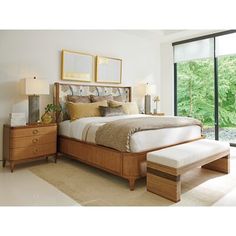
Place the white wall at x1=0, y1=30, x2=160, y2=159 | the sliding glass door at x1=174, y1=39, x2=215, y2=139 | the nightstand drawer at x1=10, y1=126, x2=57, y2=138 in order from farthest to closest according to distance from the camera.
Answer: the sliding glass door at x1=174, y1=39, x2=215, y2=139 → the white wall at x1=0, y1=30, x2=160, y2=159 → the nightstand drawer at x1=10, y1=126, x2=57, y2=138

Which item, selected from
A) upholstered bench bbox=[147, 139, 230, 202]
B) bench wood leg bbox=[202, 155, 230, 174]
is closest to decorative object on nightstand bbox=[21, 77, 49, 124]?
upholstered bench bbox=[147, 139, 230, 202]

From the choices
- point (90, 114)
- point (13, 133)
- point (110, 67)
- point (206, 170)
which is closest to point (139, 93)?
point (110, 67)

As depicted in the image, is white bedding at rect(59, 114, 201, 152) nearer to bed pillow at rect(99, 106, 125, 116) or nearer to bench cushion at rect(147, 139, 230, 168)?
bench cushion at rect(147, 139, 230, 168)

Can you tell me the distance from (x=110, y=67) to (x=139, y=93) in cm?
99

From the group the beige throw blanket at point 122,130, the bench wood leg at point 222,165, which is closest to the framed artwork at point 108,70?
the beige throw blanket at point 122,130

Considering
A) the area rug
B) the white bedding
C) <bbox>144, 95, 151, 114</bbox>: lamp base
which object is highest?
<bbox>144, 95, 151, 114</bbox>: lamp base

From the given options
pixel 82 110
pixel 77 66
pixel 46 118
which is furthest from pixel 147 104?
pixel 46 118

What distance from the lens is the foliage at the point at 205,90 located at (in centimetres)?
517

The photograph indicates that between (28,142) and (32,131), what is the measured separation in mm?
175

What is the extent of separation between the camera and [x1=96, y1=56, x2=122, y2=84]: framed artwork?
15.8 ft

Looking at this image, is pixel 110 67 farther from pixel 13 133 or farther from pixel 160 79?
pixel 13 133

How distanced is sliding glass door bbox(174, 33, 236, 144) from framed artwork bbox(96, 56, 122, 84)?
6.06 feet

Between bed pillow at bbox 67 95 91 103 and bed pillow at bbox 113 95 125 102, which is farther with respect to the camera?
bed pillow at bbox 113 95 125 102
